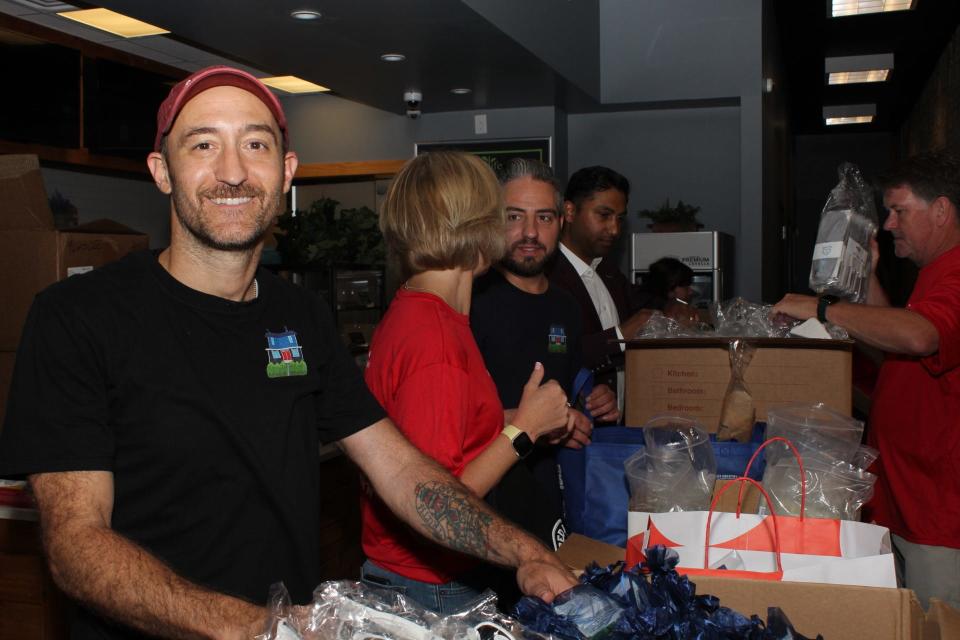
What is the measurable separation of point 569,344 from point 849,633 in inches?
56.8

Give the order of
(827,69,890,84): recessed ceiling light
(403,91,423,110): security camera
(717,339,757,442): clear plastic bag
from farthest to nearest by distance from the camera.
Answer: (827,69,890,84): recessed ceiling light, (403,91,423,110): security camera, (717,339,757,442): clear plastic bag

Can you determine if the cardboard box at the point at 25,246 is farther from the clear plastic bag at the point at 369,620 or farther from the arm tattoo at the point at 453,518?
the clear plastic bag at the point at 369,620

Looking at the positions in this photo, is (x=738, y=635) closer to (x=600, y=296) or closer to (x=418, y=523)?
(x=418, y=523)

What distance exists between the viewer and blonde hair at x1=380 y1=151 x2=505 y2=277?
1.82 m

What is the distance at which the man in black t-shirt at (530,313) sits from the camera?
2.43 metres

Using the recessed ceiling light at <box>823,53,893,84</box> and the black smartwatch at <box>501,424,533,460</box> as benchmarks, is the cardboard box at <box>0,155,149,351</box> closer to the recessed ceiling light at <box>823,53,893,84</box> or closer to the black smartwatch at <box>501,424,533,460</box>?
the black smartwatch at <box>501,424,533,460</box>

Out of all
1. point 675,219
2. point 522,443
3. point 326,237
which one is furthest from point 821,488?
point 675,219

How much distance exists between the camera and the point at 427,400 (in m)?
1.63

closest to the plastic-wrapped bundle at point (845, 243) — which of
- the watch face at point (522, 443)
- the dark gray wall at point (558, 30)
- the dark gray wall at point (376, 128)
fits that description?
the watch face at point (522, 443)

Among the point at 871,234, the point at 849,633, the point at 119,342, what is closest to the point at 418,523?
the point at 119,342

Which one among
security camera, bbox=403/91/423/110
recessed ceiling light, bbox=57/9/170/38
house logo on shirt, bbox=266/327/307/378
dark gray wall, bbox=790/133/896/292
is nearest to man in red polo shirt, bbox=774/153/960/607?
house logo on shirt, bbox=266/327/307/378

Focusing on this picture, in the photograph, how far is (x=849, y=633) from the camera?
1.25 m

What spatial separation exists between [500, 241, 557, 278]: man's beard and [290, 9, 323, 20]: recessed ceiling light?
235 cm

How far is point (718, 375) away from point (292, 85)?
18.9ft
